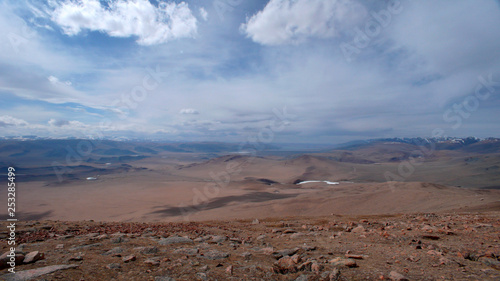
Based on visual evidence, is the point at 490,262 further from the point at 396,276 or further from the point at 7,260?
the point at 7,260

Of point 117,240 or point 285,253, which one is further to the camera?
point 117,240

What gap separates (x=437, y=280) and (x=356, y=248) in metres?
2.54

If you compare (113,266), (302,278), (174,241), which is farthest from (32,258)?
(302,278)

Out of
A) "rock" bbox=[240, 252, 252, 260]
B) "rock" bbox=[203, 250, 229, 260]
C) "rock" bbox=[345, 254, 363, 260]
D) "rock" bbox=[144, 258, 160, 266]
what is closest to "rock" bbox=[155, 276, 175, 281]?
"rock" bbox=[144, 258, 160, 266]

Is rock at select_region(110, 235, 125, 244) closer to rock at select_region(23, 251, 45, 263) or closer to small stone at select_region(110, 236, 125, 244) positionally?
small stone at select_region(110, 236, 125, 244)

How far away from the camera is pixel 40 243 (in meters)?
7.41

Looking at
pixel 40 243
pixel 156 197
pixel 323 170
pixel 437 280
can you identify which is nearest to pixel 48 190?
pixel 156 197

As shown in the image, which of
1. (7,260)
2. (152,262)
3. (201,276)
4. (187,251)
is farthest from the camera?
(187,251)

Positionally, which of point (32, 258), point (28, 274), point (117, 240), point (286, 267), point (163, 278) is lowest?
point (117, 240)

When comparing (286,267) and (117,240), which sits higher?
(286,267)

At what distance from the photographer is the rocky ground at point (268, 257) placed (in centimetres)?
467

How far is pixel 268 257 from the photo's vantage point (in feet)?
20.4

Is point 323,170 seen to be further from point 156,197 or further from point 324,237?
point 324,237

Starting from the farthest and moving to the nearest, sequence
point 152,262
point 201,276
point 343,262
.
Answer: point 152,262 < point 343,262 < point 201,276
